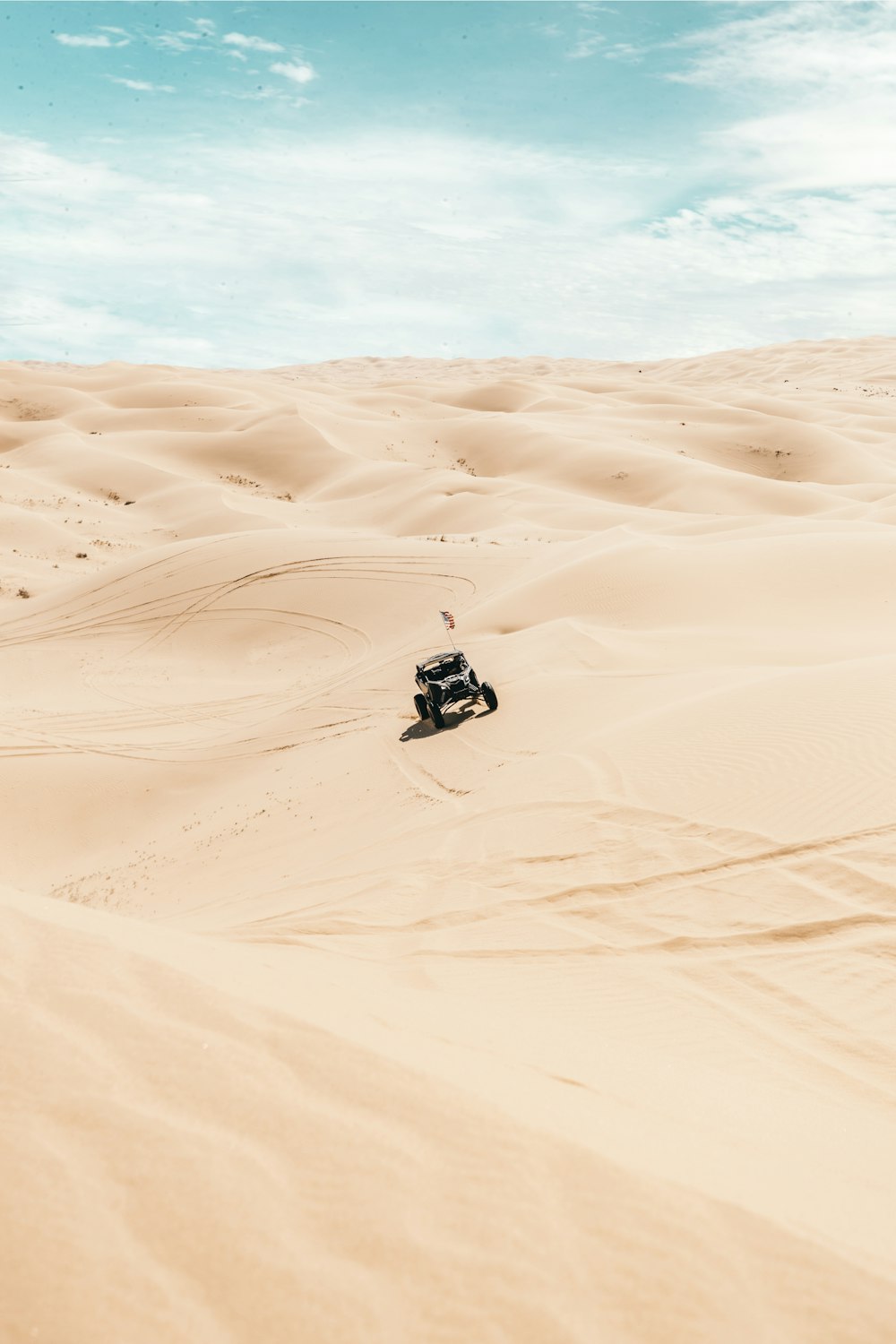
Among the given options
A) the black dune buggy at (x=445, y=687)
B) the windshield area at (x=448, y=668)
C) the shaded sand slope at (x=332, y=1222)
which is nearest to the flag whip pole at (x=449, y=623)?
the windshield area at (x=448, y=668)

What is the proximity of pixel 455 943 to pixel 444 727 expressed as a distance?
249 inches

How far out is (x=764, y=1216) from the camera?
7.98ft

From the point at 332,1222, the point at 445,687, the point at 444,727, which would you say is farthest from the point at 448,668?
the point at 332,1222

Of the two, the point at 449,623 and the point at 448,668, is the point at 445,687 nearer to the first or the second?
the point at 448,668

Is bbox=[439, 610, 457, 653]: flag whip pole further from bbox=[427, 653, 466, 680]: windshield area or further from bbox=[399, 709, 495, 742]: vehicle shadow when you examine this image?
bbox=[399, 709, 495, 742]: vehicle shadow

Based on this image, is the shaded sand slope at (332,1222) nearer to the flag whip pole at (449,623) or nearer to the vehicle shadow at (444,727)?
the vehicle shadow at (444,727)

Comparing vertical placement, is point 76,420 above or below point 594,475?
above

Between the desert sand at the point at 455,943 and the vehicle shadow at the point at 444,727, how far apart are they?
0.27ft

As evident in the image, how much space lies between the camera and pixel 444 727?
509 inches

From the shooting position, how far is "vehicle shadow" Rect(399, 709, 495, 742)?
1295 centimetres

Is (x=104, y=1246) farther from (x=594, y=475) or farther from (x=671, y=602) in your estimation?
(x=594, y=475)

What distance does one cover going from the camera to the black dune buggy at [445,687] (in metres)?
12.9

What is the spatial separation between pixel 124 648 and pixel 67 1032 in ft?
61.6

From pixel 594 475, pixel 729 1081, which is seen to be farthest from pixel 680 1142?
pixel 594 475
